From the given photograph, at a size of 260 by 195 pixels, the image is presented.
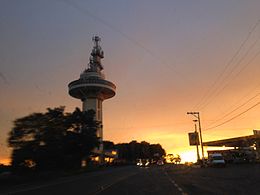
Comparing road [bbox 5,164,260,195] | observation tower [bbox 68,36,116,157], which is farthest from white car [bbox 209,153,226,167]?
observation tower [bbox 68,36,116,157]

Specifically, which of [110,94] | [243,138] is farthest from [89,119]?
[110,94]

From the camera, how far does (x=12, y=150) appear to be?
57.2m

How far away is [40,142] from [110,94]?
75.5 metres

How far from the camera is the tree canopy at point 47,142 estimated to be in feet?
188

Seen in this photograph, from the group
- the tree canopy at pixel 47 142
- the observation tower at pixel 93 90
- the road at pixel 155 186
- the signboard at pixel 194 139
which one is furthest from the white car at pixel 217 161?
the observation tower at pixel 93 90

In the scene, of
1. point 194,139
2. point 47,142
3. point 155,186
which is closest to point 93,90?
point 194,139

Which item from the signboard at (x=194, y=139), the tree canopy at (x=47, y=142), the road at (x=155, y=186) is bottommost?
the road at (x=155, y=186)

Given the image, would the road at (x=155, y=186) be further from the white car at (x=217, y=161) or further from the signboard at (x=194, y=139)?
the signboard at (x=194, y=139)

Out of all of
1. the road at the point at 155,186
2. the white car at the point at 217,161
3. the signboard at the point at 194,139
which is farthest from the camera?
the signboard at the point at 194,139

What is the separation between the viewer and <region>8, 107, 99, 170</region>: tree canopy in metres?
57.4

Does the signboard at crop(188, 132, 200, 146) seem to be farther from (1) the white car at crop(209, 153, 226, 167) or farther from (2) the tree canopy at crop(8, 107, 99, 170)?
(2) the tree canopy at crop(8, 107, 99, 170)

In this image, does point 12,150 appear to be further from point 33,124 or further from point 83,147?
point 83,147

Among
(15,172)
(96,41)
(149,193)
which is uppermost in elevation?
(96,41)

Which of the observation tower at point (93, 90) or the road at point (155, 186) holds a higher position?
the observation tower at point (93, 90)
